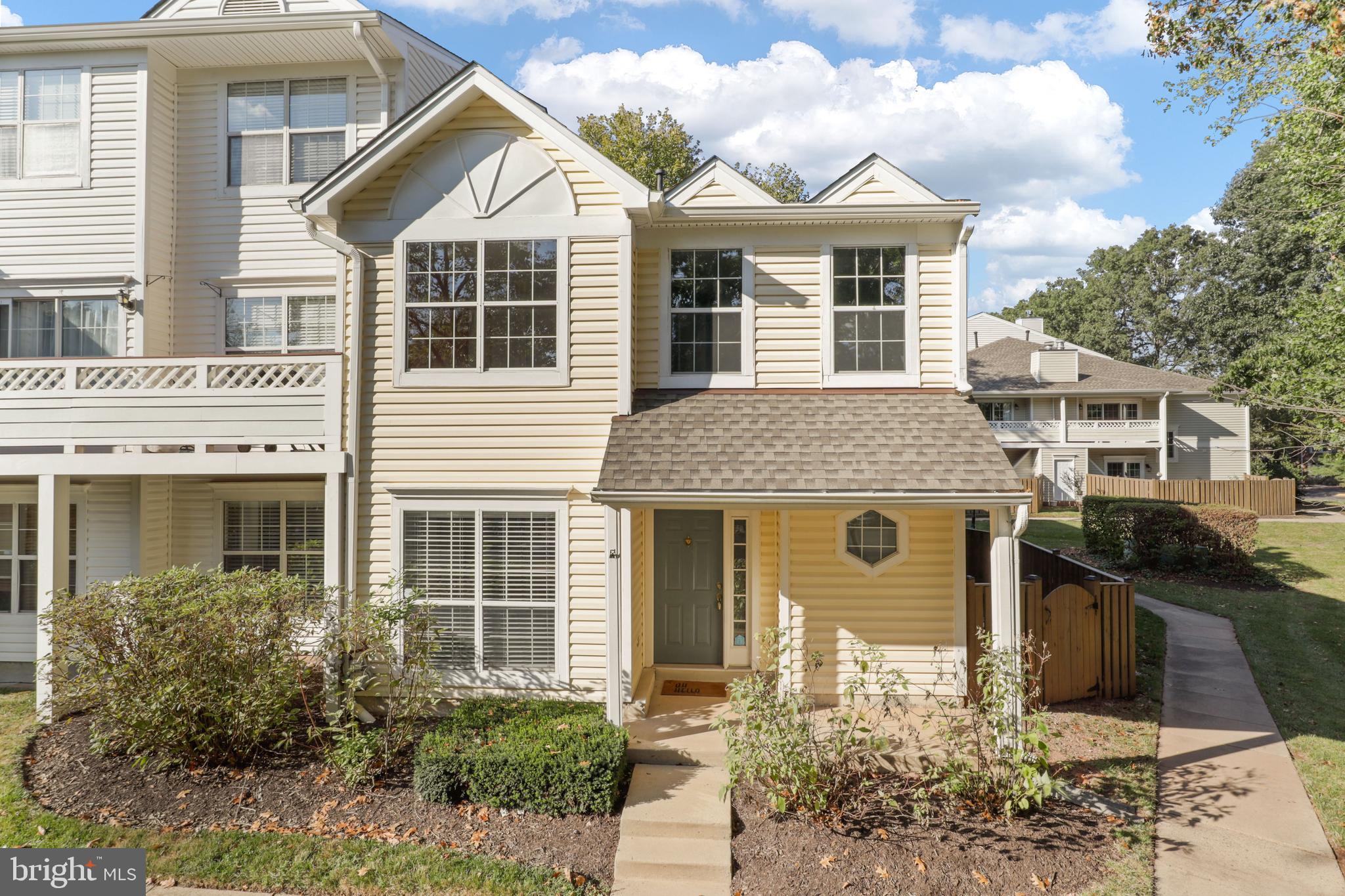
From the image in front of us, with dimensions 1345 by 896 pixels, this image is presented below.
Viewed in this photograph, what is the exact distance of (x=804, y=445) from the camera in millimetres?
7848

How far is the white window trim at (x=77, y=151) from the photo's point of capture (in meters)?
9.91

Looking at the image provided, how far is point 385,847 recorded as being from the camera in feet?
18.5

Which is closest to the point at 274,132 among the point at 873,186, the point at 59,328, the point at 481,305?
the point at 59,328

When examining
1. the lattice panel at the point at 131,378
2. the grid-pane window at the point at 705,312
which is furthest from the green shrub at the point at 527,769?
the lattice panel at the point at 131,378

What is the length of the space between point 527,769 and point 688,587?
3616 mm

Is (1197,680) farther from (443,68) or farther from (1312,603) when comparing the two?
(443,68)

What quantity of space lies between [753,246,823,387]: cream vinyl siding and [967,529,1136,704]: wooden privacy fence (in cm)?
343

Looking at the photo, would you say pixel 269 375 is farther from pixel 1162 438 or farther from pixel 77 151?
pixel 1162 438

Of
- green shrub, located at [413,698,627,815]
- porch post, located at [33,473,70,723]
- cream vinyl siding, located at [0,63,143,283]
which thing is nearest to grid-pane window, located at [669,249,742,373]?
green shrub, located at [413,698,627,815]

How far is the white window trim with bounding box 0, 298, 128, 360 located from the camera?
984 centimetres

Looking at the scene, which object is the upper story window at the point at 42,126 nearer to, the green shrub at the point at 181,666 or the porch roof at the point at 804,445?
the green shrub at the point at 181,666

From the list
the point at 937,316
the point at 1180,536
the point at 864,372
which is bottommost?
the point at 1180,536

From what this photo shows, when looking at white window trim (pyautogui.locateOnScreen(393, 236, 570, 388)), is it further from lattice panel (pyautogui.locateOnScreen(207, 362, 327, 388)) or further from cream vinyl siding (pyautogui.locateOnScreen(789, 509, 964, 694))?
cream vinyl siding (pyautogui.locateOnScreen(789, 509, 964, 694))

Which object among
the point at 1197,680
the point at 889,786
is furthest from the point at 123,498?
the point at 1197,680
